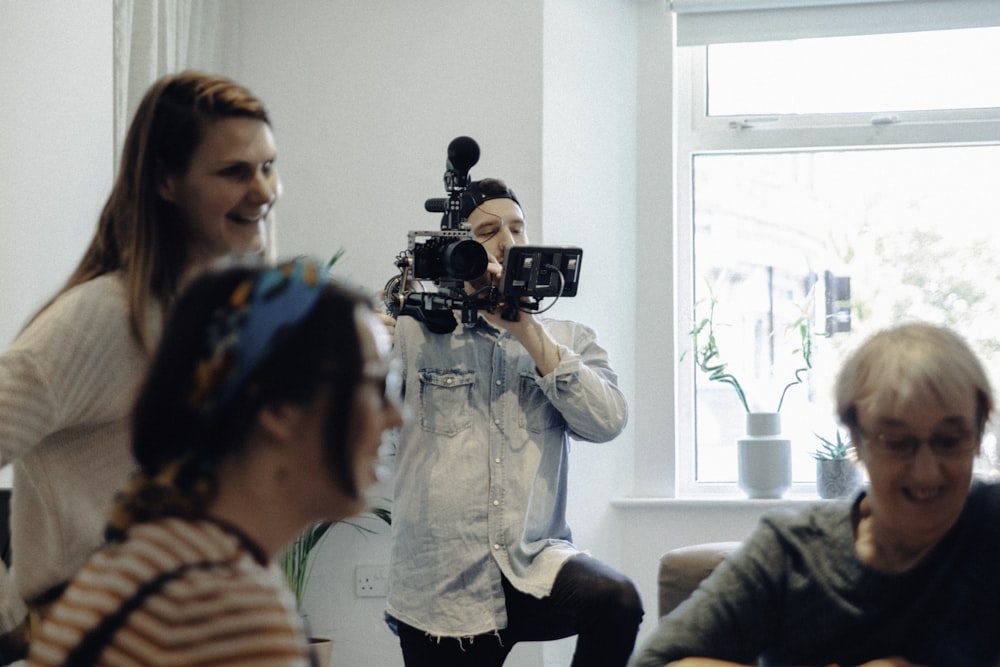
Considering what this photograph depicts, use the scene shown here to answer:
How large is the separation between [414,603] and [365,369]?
1.66m

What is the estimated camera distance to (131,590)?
2.21 ft

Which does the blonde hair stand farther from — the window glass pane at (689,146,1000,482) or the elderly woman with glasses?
the window glass pane at (689,146,1000,482)

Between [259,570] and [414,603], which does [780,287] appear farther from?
[259,570]

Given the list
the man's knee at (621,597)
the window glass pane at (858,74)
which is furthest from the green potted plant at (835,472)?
the man's knee at (621,597)

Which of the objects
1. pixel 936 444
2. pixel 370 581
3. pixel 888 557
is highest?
pixel 936 444

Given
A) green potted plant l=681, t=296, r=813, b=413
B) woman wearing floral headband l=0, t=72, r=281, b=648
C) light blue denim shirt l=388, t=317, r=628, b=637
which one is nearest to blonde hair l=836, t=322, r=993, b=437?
woman wearing floral headband l=0, t=72, r=281, b=648

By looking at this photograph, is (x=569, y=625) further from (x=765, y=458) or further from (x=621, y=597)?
(x=765, y=458)

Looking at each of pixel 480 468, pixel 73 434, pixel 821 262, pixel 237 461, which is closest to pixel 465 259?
pixel 480 468

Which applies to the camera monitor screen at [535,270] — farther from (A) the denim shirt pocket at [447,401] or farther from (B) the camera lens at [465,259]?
(A) the denim shirt pocket at [447,401]

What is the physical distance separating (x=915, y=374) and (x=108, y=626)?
969 millimetres

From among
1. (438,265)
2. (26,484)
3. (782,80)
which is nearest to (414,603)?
(438,265)

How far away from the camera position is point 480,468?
2.39 m

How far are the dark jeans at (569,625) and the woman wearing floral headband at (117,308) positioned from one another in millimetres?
1109

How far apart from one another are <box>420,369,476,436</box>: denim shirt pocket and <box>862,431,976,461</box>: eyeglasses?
3.97 feet
